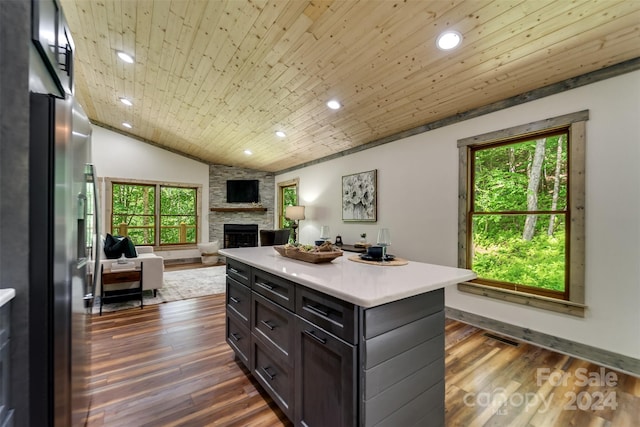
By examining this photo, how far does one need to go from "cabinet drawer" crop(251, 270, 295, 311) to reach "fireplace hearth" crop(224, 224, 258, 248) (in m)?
6.15

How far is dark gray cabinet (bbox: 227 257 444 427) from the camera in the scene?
1.15 m

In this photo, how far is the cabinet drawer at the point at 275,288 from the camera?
1551 mm

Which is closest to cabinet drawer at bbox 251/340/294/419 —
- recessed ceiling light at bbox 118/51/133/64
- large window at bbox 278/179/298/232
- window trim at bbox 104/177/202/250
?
recessed ceiling light at bbox 118/51/133/64

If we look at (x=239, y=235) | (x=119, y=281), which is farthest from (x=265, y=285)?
(x=239, y=235)

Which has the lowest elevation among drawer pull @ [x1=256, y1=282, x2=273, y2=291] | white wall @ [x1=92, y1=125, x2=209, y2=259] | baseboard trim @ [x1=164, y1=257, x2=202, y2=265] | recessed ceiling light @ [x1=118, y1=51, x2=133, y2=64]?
baseboard trim @ [x1=164, y1=257, x2=202, y2=265]

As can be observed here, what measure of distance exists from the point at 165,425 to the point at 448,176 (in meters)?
3.68

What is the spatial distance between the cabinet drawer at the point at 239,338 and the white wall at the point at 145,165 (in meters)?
5.67

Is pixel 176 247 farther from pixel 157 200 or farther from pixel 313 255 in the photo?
pixel 313 255

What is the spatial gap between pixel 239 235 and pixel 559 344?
7.10 m

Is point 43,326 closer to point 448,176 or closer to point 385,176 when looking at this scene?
point 448,176

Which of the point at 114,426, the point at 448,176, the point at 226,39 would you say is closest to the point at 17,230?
the point at 114,426

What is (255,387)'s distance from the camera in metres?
2.01

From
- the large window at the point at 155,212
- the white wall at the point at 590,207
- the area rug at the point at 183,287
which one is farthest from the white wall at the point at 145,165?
the white wall at the point at 590,207

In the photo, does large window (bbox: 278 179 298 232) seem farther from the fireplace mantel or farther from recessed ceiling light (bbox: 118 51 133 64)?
recessed ceiling light (bbox: 118 51 133 64)
